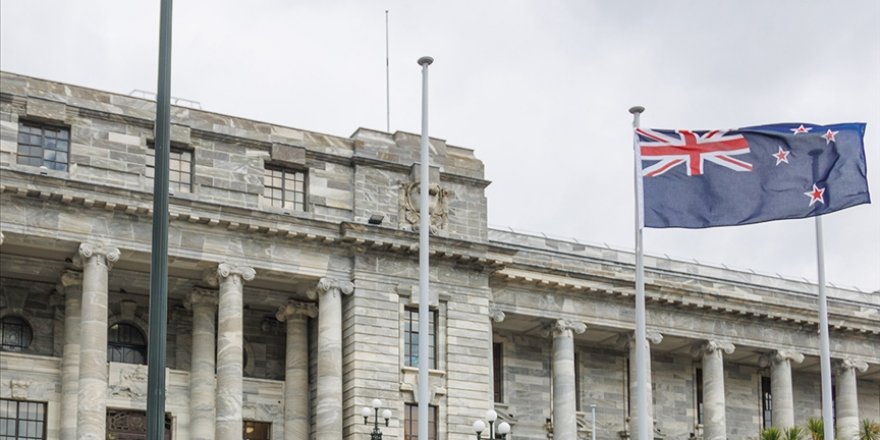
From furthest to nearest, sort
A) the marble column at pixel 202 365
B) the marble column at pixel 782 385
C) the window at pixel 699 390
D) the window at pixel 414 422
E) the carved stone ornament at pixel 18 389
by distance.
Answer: the window at pixel 699 390, the marble column at pixel 782 385, the window at pixel 414 422, the marble column at pixel 202 365, the carved stone ornament at pixel 18 389

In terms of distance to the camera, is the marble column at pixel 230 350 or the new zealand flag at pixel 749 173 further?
the marble column at pixel 230 350

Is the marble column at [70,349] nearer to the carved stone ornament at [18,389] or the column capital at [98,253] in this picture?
the carved stone ornament at [18,389]

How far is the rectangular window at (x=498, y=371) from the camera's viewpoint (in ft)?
196

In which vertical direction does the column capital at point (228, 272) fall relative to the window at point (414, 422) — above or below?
above

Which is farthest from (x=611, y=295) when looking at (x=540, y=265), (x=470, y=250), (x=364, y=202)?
(x=364, y=202)

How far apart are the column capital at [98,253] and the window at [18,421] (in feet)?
16.7

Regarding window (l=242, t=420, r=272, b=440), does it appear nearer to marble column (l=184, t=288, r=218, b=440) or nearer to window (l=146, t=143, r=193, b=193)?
marble column (l=184, t=288, r=218, b=440)

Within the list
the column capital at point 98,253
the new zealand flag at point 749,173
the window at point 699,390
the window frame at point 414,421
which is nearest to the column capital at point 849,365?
the window at point 699,390

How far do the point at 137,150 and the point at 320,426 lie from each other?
10901 millimetres

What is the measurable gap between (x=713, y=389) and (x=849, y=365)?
7.85 meters

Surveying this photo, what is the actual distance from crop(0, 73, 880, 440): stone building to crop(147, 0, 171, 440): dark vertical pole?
26404 millimetres

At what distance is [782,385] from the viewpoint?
2510 inches

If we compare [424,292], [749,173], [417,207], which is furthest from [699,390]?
[749,173]

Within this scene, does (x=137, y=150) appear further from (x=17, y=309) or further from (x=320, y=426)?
(x=320, y=426)
